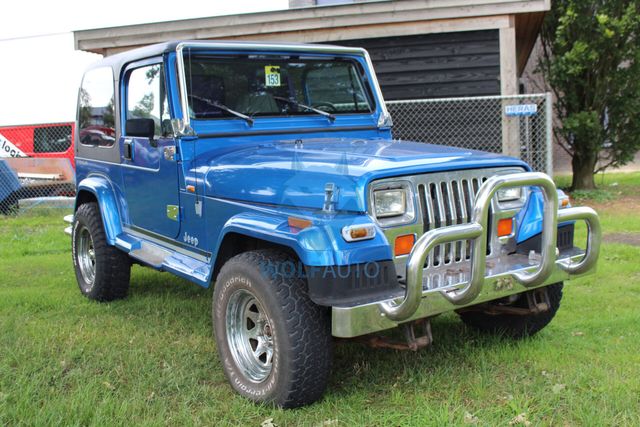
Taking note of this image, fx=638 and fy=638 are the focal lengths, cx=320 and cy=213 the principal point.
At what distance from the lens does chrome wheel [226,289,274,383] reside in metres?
3.23

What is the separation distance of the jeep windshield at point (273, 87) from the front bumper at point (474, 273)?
179cm

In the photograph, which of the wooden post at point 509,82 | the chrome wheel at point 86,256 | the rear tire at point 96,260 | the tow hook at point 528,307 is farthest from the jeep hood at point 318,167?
the wooden post at point 509,82

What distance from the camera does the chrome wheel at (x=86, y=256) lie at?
208 inches

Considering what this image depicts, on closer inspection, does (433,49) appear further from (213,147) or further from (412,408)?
(412,408)

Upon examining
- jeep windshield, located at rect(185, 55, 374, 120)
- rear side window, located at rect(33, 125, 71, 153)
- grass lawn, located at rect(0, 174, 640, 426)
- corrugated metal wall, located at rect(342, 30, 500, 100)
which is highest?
corrugated metal wall, located at rect(342, 30, 500, 100)

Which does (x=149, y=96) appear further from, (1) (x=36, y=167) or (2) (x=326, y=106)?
(1) (x=36, y=167)

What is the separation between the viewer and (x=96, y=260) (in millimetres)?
4957

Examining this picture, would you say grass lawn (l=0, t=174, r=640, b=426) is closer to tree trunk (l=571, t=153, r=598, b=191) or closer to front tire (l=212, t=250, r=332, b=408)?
front tire (l=212, t=250, r=332, b=408)

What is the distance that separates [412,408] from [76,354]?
2.09 m

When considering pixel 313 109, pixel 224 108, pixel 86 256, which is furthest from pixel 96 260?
pixel 313 109

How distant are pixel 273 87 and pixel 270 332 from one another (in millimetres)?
1891

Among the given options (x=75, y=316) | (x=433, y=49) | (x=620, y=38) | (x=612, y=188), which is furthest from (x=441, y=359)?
(x=612, y=188)

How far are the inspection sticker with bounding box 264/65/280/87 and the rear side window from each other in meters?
10.0

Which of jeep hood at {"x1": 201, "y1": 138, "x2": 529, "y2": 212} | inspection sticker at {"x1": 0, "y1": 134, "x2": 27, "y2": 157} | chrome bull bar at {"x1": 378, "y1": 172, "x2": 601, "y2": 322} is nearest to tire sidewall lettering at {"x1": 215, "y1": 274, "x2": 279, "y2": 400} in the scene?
jeep hood at {"x1": 201, "y1": 138, "x2": 529, "y2": 212}
